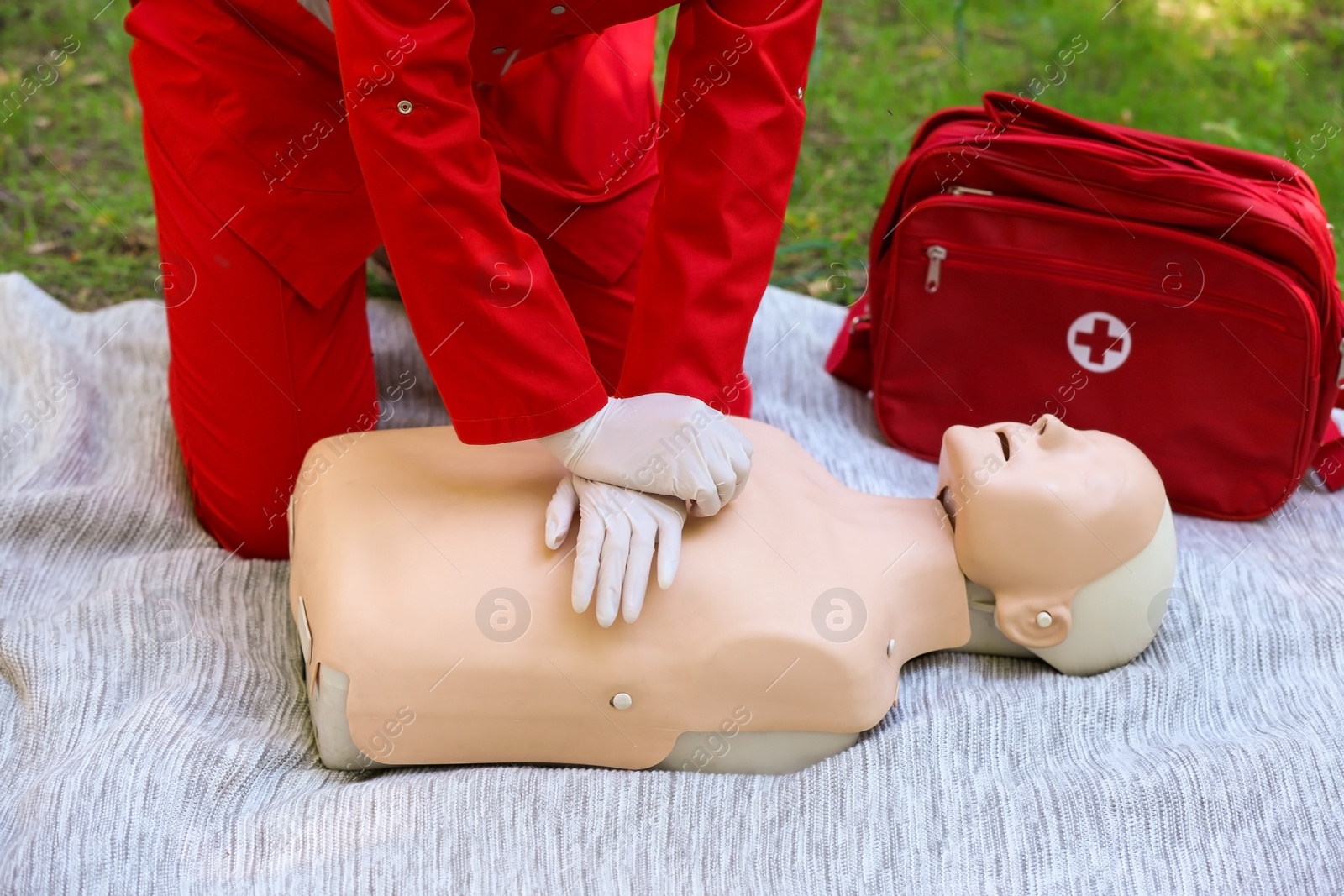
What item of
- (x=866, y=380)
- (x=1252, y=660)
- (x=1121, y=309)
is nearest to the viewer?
(x=1252, y=660)

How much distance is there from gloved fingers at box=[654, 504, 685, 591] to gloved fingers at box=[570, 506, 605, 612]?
0.06 meters

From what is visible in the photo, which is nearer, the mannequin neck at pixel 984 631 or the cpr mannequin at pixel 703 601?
the cpr mannequin at pixel 703 601

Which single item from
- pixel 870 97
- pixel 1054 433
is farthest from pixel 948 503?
pixel 870 97

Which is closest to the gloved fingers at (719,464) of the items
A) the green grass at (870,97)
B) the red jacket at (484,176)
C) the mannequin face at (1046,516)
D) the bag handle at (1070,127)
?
the red jacket at (484,176)

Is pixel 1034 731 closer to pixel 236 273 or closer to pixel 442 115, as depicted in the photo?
pixel 442 115

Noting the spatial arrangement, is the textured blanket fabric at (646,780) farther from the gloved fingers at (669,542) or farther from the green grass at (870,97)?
the green grass at (870,97)

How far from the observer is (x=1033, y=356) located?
1.62m

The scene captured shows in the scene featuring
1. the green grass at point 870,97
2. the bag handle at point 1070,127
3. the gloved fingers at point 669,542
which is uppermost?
the bag handle at point 1070,127

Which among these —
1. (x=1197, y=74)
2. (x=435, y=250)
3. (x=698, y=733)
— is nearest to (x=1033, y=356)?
(x=698, y=733)

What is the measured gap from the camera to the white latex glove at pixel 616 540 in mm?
1068

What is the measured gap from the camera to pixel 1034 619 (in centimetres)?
123

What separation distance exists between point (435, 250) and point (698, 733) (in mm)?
544

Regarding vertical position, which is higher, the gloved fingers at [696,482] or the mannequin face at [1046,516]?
the gloved fingers at [696,482]

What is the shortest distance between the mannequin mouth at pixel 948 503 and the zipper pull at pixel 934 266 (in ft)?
1.31
